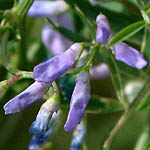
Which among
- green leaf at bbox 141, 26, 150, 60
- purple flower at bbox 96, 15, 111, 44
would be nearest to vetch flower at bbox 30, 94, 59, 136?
purple flower at bbox 96, 15, 111, 44

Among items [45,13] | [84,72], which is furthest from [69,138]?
[84,72]

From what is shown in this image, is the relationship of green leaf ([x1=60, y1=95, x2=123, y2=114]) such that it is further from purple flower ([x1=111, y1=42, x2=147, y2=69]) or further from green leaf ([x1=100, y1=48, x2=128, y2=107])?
purple flower ([x1=111, y1=42, x2=147, y2=69])

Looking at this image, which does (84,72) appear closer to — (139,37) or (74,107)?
(74,107)

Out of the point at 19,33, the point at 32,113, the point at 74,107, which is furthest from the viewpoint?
the point at 32,113

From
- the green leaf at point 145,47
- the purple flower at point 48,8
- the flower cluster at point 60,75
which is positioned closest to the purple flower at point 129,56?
the flower cluster at point 60,75

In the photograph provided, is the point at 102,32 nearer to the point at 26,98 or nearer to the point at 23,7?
the point at 26,98
